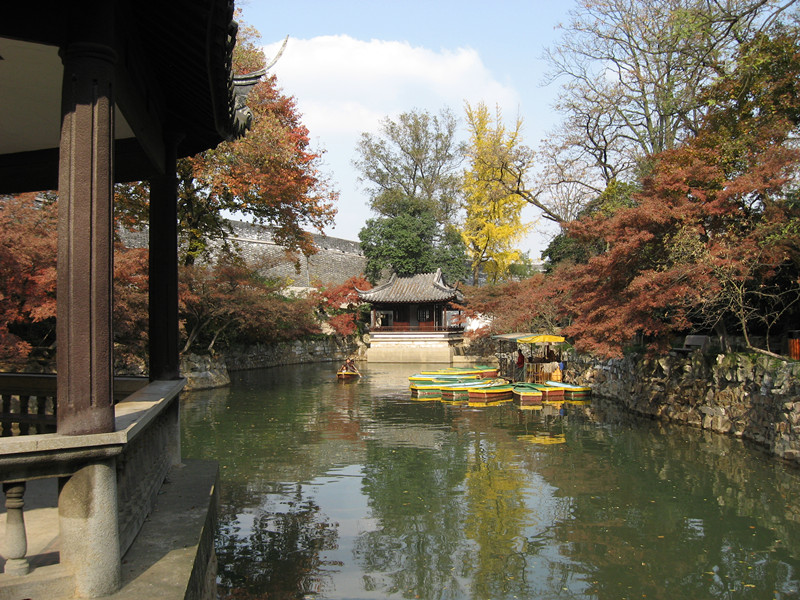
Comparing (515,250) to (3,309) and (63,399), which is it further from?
(63,399)

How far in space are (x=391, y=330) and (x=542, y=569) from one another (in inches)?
1145

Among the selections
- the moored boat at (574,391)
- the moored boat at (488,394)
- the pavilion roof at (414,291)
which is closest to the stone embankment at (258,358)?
the pavilion roof at (414,291)

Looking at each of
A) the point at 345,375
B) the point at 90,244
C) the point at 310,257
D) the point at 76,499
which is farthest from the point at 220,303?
the point at 310,257

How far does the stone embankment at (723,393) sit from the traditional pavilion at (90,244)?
935 centimetres

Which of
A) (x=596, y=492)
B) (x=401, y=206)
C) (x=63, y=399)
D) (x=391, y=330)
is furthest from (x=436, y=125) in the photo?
(x=63, y=399)

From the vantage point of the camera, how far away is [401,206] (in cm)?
3962

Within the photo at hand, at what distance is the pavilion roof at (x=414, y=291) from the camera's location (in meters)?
34.3

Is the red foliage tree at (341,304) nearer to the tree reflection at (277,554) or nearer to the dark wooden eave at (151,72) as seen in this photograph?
the tree reflection at (277,554)

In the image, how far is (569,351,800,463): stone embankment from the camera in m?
10.1

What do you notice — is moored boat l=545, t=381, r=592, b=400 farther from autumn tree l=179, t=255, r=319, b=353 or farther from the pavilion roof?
the pavilion roof

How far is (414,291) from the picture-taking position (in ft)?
116

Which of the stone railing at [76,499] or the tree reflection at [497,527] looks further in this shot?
the tree reflection at [497,527]

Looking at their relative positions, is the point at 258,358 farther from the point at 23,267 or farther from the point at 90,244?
the point at 90,244

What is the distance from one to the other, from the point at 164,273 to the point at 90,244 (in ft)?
7.78
